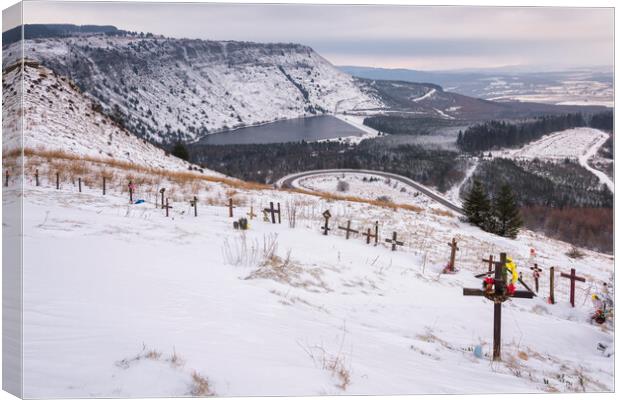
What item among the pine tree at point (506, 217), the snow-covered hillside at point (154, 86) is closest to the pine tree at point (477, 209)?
the pine tree at point (506, 217)

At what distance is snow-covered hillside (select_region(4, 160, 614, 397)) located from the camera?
4715 mm

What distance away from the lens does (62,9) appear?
7449 mm

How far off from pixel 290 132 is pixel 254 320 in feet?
552

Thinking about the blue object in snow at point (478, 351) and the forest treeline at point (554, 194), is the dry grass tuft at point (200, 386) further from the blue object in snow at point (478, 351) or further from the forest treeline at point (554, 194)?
the forest treeline at point (554, 194)

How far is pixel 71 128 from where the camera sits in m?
28.6

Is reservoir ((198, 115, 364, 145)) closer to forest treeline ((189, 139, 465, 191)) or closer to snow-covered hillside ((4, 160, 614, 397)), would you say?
forest treeline ((189, 139, 465, 191))

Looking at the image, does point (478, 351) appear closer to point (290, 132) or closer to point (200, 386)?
point (200, 386)

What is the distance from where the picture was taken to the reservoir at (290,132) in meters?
156

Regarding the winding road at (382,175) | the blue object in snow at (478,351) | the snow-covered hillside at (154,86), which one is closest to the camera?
the blue object in snow at (478,351)

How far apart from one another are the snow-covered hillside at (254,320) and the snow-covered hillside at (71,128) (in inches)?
578

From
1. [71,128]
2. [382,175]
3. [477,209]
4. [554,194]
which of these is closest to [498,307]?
[477,209]

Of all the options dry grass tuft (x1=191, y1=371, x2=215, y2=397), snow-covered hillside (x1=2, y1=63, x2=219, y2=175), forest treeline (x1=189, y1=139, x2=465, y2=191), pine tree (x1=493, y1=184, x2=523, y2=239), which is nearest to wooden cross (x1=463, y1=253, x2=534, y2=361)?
dry grass tuft (x1=191, y1=371, x2=215, y2=397)

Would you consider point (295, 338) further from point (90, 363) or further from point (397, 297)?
point (397, 297)

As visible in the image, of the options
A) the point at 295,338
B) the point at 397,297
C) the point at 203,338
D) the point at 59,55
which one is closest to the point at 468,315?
the point at 397,297
